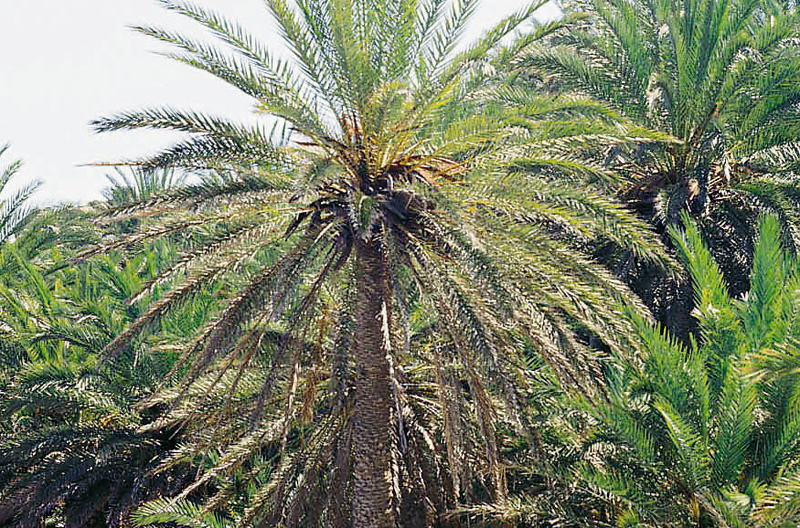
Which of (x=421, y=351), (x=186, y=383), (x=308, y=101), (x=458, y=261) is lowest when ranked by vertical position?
(x=421, y=351)

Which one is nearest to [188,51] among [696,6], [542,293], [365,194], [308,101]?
[308,101]

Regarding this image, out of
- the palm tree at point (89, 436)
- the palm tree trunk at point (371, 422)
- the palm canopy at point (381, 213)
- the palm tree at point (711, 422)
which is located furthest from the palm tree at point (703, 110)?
the palm tree at point (89, 436)

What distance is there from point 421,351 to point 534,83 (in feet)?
26.4

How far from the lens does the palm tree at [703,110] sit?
939cm

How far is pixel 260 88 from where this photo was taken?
6672mm

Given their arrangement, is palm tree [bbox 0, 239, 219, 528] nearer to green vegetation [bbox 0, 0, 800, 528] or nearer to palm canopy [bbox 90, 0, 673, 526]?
green vegetation [bbox 0, 0, 800, 528]

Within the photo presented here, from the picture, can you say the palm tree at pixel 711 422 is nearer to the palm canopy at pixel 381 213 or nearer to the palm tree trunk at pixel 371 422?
the palm canopy at pixel 381 213

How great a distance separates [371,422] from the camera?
276 inches

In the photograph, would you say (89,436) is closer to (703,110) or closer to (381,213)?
(381,213)

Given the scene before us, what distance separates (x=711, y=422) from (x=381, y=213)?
3378mm

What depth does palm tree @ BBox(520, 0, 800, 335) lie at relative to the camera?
939 cm

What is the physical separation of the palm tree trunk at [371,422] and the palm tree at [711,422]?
6.00ft

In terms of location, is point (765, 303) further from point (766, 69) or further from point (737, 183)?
point (766, 69)

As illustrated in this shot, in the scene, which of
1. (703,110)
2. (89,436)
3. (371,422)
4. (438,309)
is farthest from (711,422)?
(89,436)
